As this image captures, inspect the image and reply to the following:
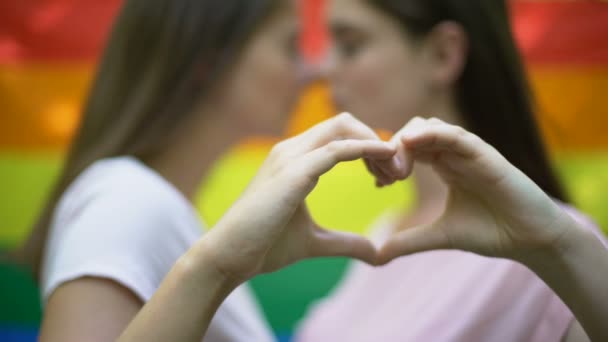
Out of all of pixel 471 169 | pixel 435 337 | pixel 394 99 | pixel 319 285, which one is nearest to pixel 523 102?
pixel 394 99

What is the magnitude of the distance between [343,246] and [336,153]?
0.46ft

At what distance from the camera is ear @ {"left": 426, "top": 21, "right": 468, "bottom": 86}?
3.39ft

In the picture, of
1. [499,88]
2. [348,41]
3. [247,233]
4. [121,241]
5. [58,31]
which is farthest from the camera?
[58,31]

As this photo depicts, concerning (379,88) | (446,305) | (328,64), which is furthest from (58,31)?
(446,305)

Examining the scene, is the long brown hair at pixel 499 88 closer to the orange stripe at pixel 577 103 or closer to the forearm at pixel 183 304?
the orange stripe at pixel 577 103

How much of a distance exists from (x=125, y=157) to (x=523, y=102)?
602 millimetres

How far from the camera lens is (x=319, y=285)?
62.5 inches

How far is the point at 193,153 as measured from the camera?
107cm

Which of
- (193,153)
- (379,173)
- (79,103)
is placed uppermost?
(379,173)

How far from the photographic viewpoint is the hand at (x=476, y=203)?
1.74 ft

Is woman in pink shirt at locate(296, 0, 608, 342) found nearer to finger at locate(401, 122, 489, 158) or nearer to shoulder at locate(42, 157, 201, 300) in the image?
finger at locate(401, 122, 489, 158)

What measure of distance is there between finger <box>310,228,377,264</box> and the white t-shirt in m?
0.23

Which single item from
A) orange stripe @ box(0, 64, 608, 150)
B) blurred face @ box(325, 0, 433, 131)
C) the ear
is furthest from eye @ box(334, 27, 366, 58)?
orange stripe @ box(0, 64, 608, 150)

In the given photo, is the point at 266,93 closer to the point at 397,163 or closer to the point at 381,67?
the point at 381,67
